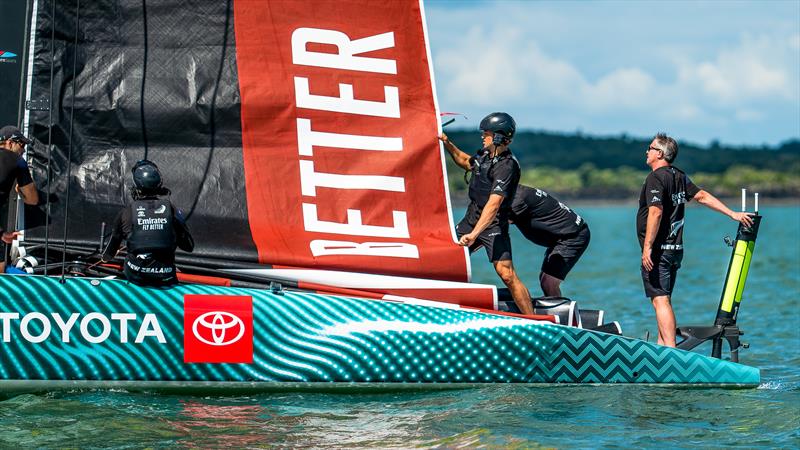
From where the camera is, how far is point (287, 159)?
30.4 ft

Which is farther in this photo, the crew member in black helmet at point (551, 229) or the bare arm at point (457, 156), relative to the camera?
the crew member in black helmet at point (551, 229)

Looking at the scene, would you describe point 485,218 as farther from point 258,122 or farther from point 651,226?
point 258,122

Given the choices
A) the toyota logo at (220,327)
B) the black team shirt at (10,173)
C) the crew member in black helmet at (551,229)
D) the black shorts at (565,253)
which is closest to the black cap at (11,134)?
the black team shirt at (10,173)

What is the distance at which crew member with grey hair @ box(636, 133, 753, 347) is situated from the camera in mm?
9586

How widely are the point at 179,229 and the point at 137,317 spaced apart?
2.44ft

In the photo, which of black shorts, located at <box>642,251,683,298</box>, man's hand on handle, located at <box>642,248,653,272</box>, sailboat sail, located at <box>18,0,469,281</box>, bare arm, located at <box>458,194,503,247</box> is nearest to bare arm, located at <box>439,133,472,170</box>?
sailboat sail, located at <box>18,0,469,281</box>

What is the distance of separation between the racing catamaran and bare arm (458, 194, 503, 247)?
15cm

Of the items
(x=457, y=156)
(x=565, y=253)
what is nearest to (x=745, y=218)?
(x=565, y=253)

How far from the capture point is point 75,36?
362 inches

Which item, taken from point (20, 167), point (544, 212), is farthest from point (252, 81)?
point (544, 212)

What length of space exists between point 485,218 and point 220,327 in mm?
2268

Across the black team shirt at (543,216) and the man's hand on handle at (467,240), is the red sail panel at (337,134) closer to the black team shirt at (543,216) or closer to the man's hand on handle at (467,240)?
the man's hand on handle at (467,240)

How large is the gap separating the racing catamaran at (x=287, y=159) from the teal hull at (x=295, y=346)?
0.08ft

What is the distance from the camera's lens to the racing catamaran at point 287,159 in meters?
9.09
